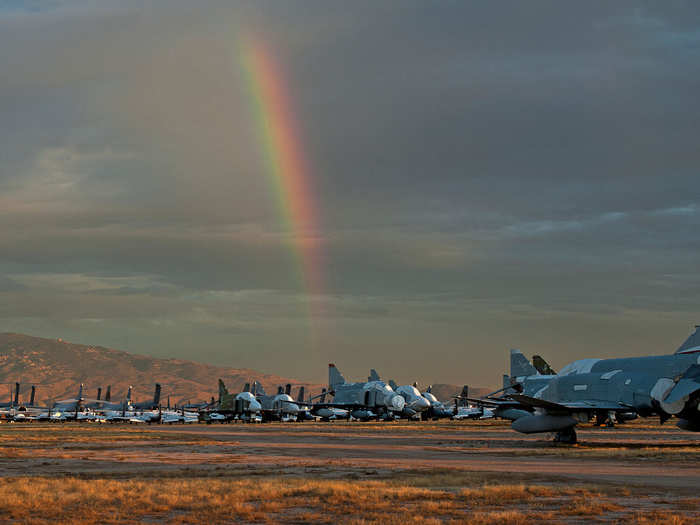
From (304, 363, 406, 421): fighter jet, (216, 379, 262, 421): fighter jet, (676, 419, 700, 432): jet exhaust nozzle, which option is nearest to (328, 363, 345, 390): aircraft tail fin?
(304, 363, 406, 421): fighter jet

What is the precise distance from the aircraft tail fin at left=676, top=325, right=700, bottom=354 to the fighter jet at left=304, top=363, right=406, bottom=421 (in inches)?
3269

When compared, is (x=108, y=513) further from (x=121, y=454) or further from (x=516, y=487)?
(x=121, y=454)

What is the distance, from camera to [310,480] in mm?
27016

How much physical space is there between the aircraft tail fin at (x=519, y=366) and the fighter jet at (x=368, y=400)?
2640cm

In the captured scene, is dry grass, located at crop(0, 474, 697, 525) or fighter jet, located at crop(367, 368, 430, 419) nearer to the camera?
dry grass, located at crop(0, 474, 697, 525)

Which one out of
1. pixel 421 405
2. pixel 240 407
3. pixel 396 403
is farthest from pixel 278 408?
pixel 421 405

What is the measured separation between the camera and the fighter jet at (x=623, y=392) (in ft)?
140

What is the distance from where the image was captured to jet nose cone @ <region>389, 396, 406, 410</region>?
132750mm

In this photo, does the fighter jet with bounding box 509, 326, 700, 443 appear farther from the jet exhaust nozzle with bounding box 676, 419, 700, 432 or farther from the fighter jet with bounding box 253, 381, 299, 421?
the fighter jet with bounding box 253, 381, 299, 421

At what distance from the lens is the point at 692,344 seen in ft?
171

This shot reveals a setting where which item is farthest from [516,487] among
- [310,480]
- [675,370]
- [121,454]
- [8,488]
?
[675,370]

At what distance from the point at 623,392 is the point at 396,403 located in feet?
274

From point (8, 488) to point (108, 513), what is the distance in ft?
22.8

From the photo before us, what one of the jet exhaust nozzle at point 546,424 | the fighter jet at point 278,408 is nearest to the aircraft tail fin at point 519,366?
the fighter jet at point 278,408
